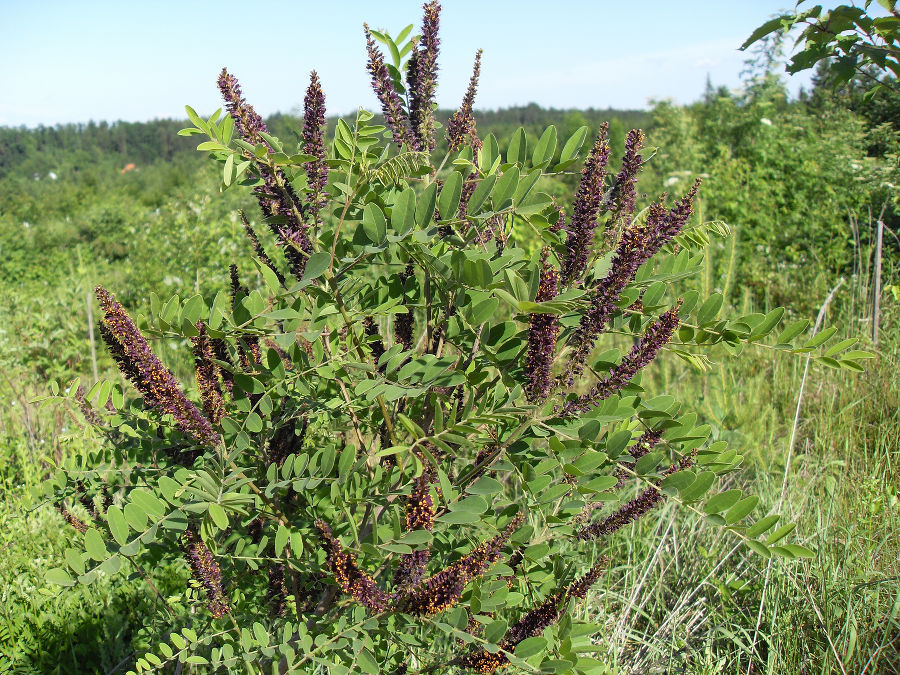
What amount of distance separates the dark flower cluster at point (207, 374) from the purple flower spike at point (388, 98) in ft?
2.15

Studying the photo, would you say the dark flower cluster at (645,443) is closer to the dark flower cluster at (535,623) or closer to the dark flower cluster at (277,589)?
the dark flower cluster at (535,623)

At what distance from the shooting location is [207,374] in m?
1.39

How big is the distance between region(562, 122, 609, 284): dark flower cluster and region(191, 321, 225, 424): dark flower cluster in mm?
790

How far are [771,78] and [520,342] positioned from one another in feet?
61.3

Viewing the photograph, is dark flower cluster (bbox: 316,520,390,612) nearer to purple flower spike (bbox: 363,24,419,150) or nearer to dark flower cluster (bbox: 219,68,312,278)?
dark flower cluster (bbox: 219,68,312,278)

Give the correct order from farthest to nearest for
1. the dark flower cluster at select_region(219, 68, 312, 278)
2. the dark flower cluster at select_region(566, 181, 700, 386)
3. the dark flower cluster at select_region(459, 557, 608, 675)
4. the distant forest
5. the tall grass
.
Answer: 1. the distant forest
2. the tall grass
3. the dark flower cluster at select_region(459, 557, 608, 675)
4. the dark flower cluster at select_region(219, 68, 312, 278)
5. the dark flower cluster at select_region(566, 181, 700, 386)

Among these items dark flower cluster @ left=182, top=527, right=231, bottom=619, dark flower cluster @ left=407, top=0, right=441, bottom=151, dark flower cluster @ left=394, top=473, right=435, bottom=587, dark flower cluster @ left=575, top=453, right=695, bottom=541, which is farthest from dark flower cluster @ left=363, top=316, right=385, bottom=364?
dark flower cluster @ left=575, top=453, right=695, bottom=541

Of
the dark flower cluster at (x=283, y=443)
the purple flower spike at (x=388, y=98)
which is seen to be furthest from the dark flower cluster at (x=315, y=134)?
the dark flower cluster at (x=283, y=443)

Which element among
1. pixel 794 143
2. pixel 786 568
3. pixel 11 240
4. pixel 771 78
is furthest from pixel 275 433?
pixel 771 78

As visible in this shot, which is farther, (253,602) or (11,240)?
(11,240)

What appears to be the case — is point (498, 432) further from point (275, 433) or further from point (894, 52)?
point (894, 52)

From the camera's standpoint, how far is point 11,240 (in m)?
14.6

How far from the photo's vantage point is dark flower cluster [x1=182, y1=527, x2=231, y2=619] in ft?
4.68

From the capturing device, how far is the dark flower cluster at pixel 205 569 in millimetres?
1426
